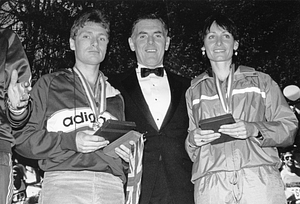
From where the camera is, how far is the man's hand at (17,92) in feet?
8.43

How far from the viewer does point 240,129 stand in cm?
298

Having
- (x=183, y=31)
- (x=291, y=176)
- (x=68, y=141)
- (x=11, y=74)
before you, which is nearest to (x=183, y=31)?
(x=183, y=31)

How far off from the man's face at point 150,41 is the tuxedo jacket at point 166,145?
29 centimetres

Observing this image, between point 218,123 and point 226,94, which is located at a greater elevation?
point 226,94

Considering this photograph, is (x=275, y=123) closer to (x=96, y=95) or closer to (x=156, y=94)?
(x=156, y=94)

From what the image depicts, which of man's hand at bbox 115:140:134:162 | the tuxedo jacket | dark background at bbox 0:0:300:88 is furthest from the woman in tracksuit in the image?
dark background at bbox 0:0:300:88

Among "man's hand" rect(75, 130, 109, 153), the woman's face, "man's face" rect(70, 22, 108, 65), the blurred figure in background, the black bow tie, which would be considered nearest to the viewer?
"man's hand" rect(75, 130, 109, 153)

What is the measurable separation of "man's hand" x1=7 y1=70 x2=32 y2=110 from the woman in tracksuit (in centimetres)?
116

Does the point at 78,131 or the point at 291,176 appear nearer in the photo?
the point at 78,131

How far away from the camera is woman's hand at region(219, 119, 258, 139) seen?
9.66ft

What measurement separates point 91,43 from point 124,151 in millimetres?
850

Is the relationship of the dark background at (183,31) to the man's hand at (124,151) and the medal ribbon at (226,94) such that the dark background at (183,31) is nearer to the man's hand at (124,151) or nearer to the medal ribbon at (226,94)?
the medal ribbon at (226,94)

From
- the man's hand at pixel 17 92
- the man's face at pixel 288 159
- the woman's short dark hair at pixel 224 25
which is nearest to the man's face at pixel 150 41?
the woman's short dark hair at pixel 224 25

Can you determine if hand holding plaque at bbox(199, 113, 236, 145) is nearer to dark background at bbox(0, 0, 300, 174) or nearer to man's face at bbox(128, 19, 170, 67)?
man's face at bbox(128, 19, 170, 67)
